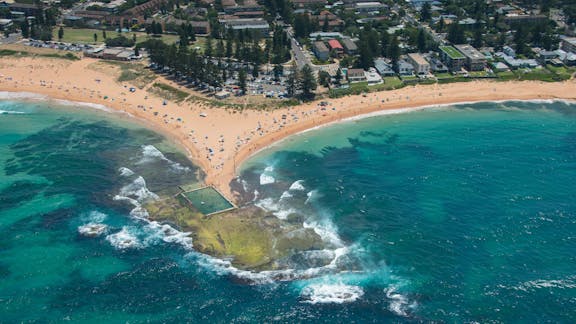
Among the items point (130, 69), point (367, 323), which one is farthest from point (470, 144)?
point (130, 69)

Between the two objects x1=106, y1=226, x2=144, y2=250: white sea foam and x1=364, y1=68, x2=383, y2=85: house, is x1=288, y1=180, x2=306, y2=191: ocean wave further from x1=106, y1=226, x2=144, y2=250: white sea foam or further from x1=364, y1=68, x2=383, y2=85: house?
x1=364, y1=68, x2=383, y2=85: house

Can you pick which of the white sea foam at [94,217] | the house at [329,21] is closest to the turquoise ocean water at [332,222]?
the white sea foam at [94,217]

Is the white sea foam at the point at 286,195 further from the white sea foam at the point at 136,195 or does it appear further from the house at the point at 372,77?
the house at the point at 372,77

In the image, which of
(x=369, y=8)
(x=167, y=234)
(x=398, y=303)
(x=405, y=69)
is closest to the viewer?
(x=398, y=303)

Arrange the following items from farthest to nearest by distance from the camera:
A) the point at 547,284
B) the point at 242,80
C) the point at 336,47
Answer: the point at 336,47 < the point at 242,80 < the point at 547,284

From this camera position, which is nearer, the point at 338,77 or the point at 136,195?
the point at 136,195

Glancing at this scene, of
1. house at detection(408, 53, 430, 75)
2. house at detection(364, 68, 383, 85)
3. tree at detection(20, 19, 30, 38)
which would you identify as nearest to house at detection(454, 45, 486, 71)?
house at detection(408, 53, 430, 75)

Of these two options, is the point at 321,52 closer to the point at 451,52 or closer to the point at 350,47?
the point at 350,47

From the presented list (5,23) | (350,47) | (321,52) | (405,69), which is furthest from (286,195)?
(5,23)
